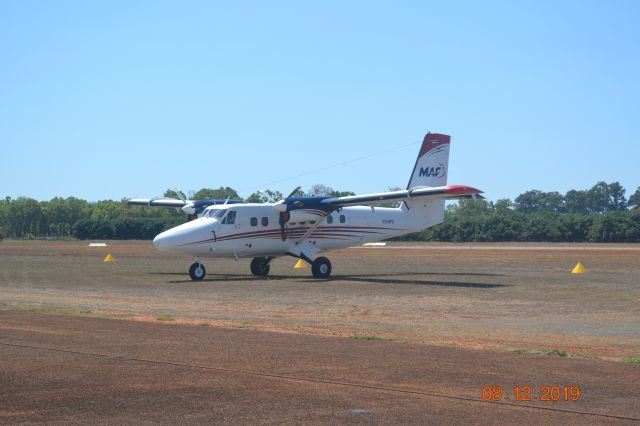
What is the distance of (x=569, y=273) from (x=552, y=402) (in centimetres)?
2800

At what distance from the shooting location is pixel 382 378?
1155 centimetres

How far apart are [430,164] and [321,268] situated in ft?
28.9

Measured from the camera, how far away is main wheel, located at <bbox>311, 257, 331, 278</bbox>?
3575 cm

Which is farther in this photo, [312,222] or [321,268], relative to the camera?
[312,222]

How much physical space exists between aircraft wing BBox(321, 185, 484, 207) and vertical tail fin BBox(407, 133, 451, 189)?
5.21 meters

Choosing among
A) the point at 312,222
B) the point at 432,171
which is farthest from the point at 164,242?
the point at 432,171

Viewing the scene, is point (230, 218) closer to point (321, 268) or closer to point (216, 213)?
point (216, 213)

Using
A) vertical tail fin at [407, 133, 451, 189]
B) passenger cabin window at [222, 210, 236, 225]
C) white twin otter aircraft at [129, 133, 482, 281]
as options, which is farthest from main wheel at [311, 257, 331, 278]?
vertical tail fin at [407, 133, 451, 189]

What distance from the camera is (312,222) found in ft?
123

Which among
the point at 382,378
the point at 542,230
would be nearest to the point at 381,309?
the point at 382,378

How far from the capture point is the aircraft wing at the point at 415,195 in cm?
3281

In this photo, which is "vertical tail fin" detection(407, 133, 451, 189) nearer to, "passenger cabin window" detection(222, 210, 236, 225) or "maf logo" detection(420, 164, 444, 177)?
"maf logo" detection(420, 164, 444, 177)

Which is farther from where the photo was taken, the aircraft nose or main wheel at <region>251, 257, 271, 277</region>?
main wheel at <region>251, 257, 271, 277</region>

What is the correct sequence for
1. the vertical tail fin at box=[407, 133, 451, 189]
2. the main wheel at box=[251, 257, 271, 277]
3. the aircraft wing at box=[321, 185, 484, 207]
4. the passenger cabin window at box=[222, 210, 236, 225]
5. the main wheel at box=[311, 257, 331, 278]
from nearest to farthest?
the aircraft wing at box=[321, 185, 484, 207] → the passenger cabin window at box=[222, 210, 236, 225] → the main wheel at box=[311, 257, 331, 278] → the main wheel at box=[251, 257, 271, 277] → the vertical tail fin at box=[407, 133, 451, 189]
